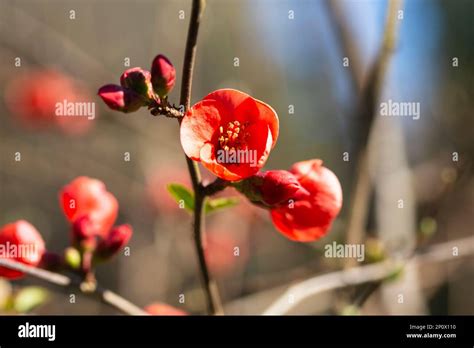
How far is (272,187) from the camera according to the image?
1175 mm

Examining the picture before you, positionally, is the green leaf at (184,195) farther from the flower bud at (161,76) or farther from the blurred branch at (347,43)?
the blurred branch at (347,43)

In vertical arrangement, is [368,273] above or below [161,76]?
below

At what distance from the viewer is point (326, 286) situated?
69.9 inches

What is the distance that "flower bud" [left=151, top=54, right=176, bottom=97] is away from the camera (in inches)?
44.7

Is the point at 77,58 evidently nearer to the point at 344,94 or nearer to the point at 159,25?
the point at 159,25

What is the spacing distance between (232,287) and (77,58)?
170 centimetres

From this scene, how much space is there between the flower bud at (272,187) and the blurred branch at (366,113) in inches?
39.9

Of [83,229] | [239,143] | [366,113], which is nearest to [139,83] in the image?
[239,143]

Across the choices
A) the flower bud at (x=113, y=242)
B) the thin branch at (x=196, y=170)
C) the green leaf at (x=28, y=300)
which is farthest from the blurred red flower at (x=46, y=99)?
the thin branch at (x=196, y=170)

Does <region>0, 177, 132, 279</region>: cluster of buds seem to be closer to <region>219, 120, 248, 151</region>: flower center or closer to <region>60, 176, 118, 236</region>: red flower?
<region>60, 176, 118, 236</region>: red flower

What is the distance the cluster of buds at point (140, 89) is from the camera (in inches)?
44.1

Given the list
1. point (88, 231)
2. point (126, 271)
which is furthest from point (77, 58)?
point (88, 231)

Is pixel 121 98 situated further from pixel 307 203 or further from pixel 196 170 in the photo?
pixel 307 203

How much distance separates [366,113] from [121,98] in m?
1.44
